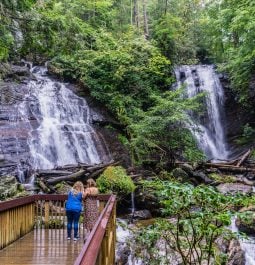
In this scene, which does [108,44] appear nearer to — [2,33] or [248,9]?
[248,9]

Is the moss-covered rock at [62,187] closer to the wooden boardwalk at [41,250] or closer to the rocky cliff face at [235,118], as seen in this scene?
the wooden boardwalk at [41,250]

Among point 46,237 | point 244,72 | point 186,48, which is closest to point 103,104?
point 244,72

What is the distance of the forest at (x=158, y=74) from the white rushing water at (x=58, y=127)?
1.68 metres

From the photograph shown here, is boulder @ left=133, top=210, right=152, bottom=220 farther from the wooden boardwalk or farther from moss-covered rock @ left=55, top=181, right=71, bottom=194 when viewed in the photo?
the wooden boardwalk

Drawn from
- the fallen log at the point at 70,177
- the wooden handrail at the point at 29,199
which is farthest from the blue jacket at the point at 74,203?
the fallen log at the point at 70,177

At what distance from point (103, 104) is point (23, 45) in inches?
572

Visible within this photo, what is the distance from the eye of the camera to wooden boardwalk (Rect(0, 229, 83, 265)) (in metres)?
5.73

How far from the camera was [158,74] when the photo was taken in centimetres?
2483

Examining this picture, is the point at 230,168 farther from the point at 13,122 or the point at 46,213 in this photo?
the point at 13,122

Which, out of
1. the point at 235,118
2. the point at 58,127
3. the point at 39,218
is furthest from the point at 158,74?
the point at 39,218

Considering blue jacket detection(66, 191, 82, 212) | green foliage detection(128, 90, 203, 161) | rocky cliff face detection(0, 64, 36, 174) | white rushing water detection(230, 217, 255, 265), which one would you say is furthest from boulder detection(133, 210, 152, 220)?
blue jacket detection(66, 191, 82, 212)

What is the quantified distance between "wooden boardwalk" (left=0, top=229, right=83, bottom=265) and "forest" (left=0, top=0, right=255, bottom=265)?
1.67 m

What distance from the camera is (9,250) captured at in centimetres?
633

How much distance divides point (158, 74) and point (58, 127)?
350 inches
